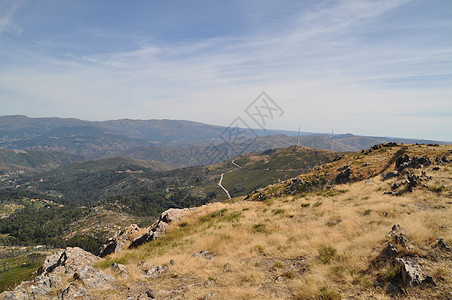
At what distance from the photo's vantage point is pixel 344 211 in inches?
765

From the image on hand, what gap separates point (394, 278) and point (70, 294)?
50.6ft

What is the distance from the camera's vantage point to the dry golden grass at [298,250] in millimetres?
10211

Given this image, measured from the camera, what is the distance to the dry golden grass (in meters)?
10.2

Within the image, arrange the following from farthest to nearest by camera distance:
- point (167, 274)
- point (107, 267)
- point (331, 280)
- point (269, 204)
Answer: point (269, 204), point (107, 267), point (167, 274), point (331, 280)

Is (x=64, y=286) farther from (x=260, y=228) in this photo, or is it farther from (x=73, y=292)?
(x=260, y=228)

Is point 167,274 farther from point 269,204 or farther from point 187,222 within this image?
point 269,204

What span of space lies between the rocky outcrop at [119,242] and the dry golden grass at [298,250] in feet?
18.9

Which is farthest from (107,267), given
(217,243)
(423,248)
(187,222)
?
(423,248)

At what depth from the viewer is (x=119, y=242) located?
81.9 feet

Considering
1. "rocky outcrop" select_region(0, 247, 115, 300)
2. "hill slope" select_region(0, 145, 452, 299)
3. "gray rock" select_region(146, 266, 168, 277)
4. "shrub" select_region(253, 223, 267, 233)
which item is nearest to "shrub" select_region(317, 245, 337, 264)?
"hill slope" select_region(0, 145, 452, 299)

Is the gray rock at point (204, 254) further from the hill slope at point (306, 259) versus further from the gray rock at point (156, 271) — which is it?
the gray rock at point (156, 271)

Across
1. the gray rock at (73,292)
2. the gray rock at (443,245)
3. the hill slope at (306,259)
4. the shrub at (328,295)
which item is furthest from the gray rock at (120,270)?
the gray rock at (443,245)

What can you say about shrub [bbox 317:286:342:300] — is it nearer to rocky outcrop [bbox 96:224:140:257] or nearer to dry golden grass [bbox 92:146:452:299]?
dry golden grass [bbox 92:146:452:299]

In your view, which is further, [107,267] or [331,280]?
[107,267]
